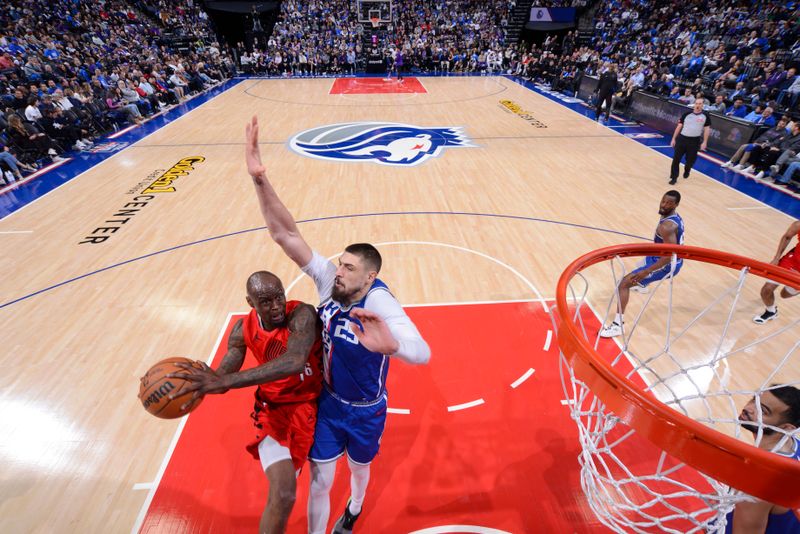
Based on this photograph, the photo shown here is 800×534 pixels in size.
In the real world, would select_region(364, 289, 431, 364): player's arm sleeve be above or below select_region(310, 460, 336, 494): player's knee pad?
above

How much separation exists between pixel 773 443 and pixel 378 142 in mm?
10207

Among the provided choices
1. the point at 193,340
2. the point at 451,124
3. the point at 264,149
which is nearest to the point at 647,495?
the point at 193,340

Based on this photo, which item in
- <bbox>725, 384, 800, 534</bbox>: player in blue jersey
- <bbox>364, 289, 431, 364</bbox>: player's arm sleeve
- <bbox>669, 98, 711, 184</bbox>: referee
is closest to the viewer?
<bbox>725, 384, 800, 534</bbox>: player in blue jersey

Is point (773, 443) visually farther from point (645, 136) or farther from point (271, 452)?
point (645, 136)

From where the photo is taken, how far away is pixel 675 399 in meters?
2.39

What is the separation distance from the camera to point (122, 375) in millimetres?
4184

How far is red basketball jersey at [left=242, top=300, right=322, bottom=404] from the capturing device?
8.15ft

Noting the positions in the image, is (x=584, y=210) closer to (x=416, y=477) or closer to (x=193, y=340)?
(x=416, y=477)

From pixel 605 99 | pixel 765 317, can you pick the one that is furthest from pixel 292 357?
pixel 605 99

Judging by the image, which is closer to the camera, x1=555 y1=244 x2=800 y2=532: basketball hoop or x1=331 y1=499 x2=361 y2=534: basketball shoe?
x1=555 y1=244 x2=800 y2=532: basketball hoop

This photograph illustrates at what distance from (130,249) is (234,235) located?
4.75ft

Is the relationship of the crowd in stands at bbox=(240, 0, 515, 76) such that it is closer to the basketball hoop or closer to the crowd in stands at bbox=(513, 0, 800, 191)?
the crowd in stands at bbox=(513, 0, 800, 191)

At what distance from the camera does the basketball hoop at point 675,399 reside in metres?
1.57

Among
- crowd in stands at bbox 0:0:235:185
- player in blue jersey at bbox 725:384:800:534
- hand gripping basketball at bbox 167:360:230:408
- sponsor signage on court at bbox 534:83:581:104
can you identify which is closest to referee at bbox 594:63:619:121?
sponsor signage on court at bbox 534:83:581:104
